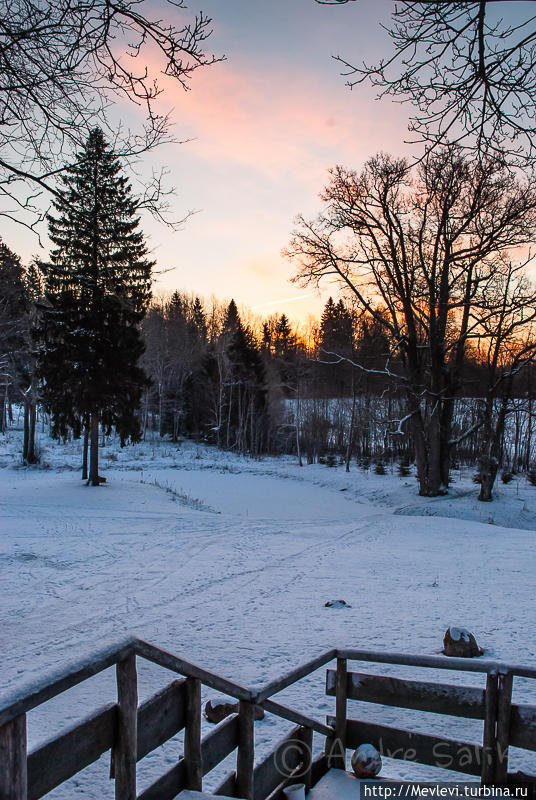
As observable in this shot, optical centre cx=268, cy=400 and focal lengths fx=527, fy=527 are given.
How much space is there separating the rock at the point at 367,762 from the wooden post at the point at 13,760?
7.16 feet

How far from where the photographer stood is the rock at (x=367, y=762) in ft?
10.2

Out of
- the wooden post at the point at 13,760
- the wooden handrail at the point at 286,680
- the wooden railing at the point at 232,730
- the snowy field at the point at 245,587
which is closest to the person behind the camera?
the wooden post at the point at 13,760

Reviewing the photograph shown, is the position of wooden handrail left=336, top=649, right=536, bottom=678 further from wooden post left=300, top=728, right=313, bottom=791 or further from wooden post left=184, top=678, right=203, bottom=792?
wooden post left=184, top=678, right=203, bottom=792

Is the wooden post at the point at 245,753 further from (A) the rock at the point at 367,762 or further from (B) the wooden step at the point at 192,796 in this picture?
(A) the rock at the point at 367,762

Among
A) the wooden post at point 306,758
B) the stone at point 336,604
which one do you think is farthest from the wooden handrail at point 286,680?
the stone at point 336,604

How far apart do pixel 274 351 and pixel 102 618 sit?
210 ft

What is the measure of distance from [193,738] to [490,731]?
5.75 feet

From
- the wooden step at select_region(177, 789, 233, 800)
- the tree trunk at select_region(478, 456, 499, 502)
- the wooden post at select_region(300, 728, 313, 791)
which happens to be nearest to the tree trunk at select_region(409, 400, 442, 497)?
the tree trunk at select_region(478, 456, 499, 502)

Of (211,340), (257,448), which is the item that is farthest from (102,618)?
(211,340)

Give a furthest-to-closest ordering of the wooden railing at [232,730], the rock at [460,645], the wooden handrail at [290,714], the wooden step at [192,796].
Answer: the rock at [460,645] < the wooden handrail at [290,714] < the wooden step at [192,796] < the wooden railing at [232,730]

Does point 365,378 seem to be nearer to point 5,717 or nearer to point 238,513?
point 238,513

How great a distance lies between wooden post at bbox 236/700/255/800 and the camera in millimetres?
2635

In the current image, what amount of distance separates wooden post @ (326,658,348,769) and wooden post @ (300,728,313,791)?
29 cm

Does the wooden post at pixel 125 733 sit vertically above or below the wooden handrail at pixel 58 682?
below
